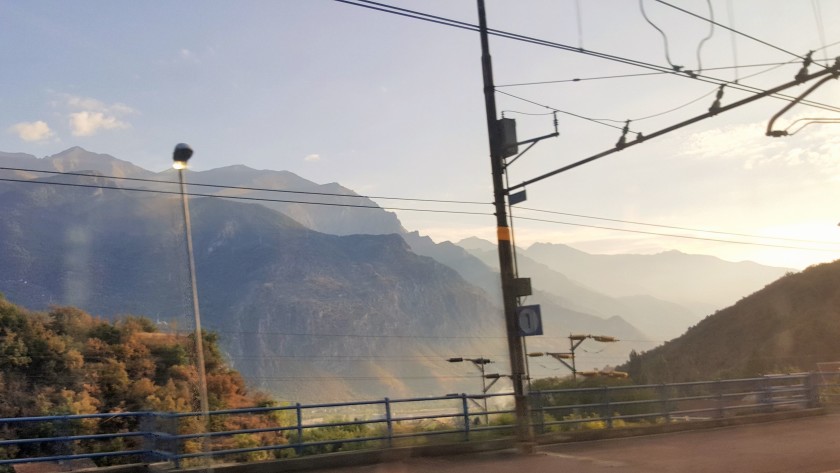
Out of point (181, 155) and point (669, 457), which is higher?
point (181, 155)

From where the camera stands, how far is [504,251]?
1681 cm

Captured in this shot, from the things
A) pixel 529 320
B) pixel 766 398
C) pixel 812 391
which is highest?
pixel 529 320

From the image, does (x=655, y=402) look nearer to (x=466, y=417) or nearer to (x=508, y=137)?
(x=466, y=417)

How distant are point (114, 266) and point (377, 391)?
7347 centimetres

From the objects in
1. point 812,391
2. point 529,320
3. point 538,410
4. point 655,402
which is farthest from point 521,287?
point 812,391

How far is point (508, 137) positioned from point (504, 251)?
2.71 m

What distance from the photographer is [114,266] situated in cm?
17775

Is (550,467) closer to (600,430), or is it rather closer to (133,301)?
(600,430)

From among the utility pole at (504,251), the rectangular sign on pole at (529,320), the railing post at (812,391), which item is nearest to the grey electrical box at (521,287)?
the utility pole at (504,251)

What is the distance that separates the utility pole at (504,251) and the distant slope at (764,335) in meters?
49.2

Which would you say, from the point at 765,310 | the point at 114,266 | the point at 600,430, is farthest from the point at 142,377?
the point at 114,266

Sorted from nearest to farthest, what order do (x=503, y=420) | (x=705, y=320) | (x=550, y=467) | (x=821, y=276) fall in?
1. (x=550, y=467)
2. (x=503, y=420)
3. (x=821, y=276)
4. (x=705, y=320)

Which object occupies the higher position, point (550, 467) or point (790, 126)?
point (790, 126)

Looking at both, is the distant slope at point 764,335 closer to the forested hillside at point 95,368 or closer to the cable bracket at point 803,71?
the forested hillside at point 95,368
